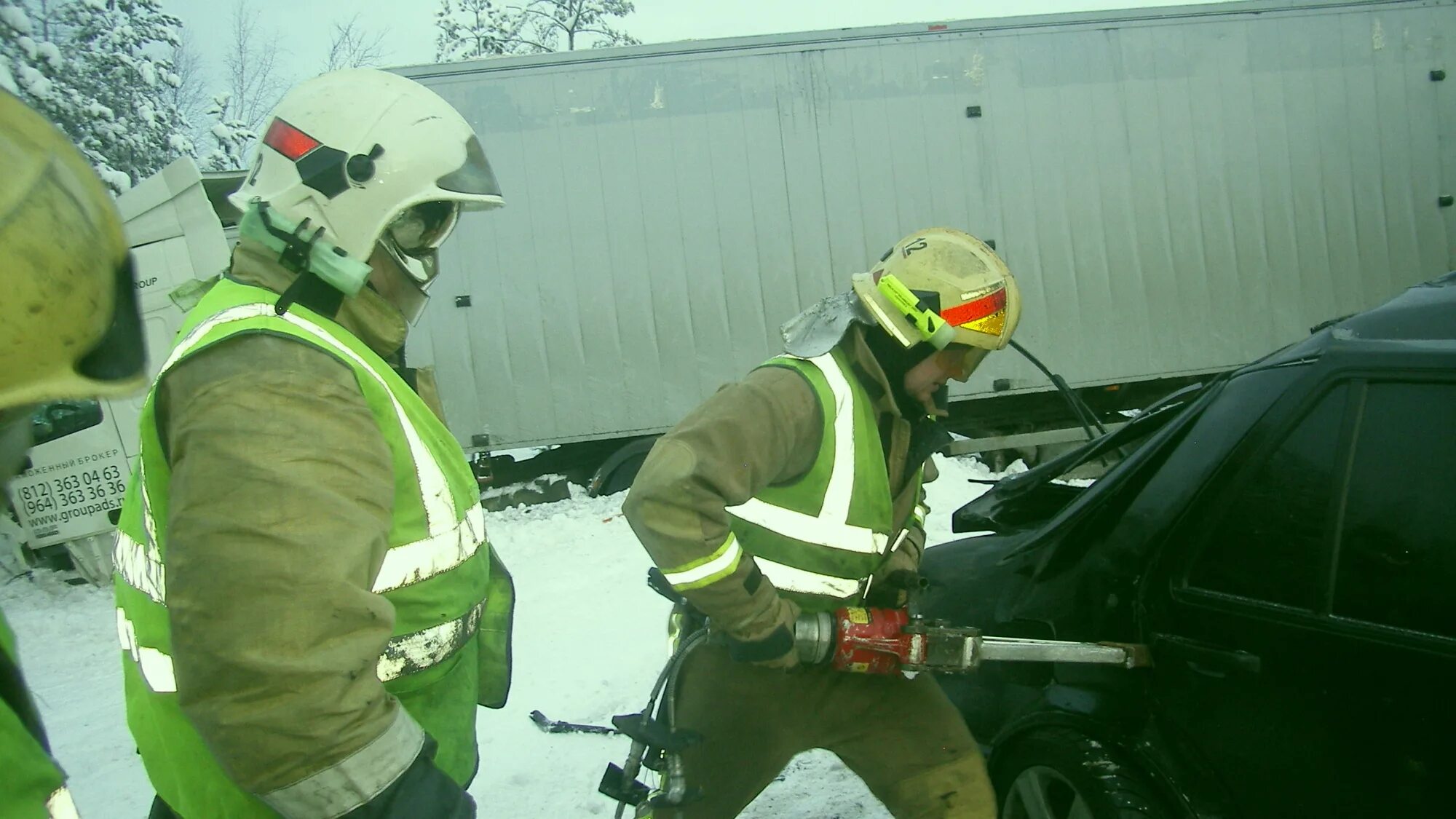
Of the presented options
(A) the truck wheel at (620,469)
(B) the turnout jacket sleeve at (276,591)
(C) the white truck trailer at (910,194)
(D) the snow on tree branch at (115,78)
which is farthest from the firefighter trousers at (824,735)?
(D) the snow on tree branch at (115,78)

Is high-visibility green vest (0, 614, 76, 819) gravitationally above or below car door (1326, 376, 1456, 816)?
above

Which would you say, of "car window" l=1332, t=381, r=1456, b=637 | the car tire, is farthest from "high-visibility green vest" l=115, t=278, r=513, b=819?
"car window" l=1332, t=381, r=1456, b=637

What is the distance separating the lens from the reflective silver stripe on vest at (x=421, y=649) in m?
1.43

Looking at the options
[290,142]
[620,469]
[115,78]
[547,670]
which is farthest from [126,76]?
[290,142]

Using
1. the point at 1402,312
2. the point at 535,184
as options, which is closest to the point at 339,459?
the point at 1402,312

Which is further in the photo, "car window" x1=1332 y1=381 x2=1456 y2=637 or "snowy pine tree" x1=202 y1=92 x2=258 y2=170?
"snowy pine tree" x1=202 y1=92 x2=258 y2=170

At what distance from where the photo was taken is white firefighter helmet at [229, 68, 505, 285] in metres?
1.65

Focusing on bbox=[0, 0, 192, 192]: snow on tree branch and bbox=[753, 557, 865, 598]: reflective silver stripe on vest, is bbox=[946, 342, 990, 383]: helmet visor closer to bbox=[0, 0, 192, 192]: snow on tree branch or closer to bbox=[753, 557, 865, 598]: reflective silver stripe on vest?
bbox=[753, 557, 865, 598]: reflective silver stripe on vest

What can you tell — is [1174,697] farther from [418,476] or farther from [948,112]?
[948,112]

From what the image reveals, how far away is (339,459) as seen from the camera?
3.99 feet

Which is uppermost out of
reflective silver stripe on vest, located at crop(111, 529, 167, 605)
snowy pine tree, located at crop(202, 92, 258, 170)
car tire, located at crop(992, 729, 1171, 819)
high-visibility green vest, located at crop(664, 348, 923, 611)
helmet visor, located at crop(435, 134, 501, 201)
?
snowy pine tree, located at crop(202, 92, 258, 170)

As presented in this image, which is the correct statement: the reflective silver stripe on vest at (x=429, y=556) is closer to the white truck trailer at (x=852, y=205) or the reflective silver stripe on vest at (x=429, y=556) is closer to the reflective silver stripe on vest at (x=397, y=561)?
the reflective silver stripe on vest at (x=397, y=561)

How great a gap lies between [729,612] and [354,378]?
1.11 m

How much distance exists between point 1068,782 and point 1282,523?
82 cm
